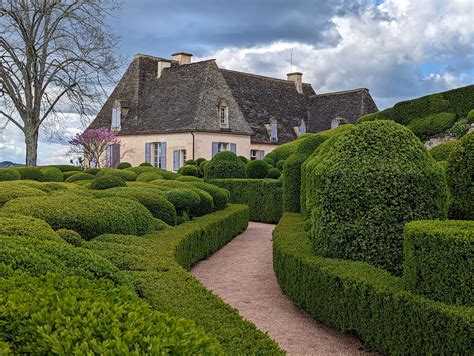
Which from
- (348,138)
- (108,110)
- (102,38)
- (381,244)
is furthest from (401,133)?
(108,110)

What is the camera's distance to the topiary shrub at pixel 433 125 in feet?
68.7

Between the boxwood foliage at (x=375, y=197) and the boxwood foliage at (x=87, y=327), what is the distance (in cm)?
472

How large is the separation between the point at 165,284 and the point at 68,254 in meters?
1.10

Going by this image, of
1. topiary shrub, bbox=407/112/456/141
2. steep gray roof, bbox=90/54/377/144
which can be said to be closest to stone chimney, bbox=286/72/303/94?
steep gray roof, bbox=90/54/377/144

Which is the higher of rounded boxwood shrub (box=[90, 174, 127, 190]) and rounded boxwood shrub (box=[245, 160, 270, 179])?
rounded boxwood shrub (box=[245, 160, 270, 179])

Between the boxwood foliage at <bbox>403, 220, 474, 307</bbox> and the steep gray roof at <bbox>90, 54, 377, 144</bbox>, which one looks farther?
the steep gray roof at <bbox>90, 54, 377, 144</bbox>

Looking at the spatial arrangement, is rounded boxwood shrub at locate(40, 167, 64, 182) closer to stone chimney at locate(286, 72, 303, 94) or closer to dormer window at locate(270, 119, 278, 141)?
dormer window at locate(270, 119, 278, 141)

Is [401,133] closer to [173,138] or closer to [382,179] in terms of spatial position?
[382,179]

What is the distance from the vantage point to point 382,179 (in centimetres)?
780

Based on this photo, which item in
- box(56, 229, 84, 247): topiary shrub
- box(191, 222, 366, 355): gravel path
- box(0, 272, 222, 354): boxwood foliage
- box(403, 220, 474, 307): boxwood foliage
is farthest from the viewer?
box(56, 229, 84, 247): topiary shrub

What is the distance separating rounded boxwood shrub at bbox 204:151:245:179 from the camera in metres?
23.9

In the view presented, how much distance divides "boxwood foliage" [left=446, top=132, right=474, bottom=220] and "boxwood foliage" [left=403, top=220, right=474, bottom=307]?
7.40 ft

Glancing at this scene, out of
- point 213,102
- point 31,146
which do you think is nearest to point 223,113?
point 213,102

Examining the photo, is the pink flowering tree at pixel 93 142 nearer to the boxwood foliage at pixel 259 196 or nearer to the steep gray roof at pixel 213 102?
the steep gray roof at pixel 213 102
